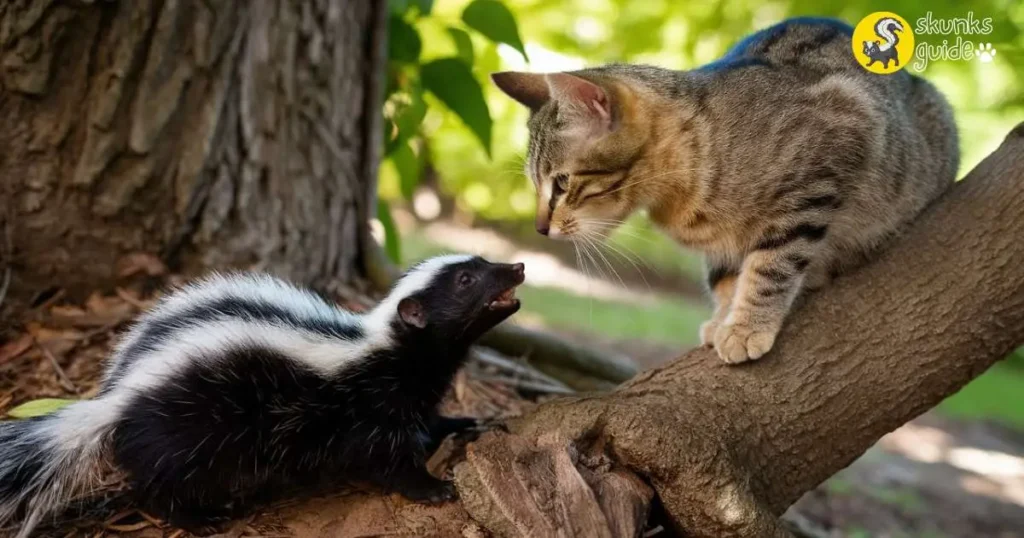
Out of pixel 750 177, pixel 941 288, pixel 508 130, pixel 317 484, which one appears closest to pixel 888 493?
pixel 941 288

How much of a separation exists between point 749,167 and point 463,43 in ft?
6.05

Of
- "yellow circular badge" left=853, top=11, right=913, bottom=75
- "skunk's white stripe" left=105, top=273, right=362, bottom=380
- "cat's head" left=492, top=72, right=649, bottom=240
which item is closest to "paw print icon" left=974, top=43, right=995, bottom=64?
"yellow circular badge" left=853, top=11, right=913, bottom=75

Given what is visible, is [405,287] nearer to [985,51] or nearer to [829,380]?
[829,380]

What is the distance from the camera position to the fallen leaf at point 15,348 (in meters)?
3.09

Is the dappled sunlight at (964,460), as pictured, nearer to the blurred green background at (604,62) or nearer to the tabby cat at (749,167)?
the blurred green background at (604,62)

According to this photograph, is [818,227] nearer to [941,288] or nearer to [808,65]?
[941,288]

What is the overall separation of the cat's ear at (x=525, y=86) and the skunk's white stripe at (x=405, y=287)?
2.41ft

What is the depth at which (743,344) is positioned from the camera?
270 cm

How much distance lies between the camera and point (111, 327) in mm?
3246

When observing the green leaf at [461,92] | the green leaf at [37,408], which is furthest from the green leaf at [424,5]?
the green leaf at [37,408]

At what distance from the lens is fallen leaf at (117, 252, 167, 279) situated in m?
3.34

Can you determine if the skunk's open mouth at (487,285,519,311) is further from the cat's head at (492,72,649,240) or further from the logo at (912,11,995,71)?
the logo at (912,11,995,71)

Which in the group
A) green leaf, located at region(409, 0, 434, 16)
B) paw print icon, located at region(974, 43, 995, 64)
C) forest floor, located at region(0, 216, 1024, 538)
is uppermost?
green leaf, located at region(409, 0, 434, 16)

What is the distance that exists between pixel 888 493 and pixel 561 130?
11.8ft
